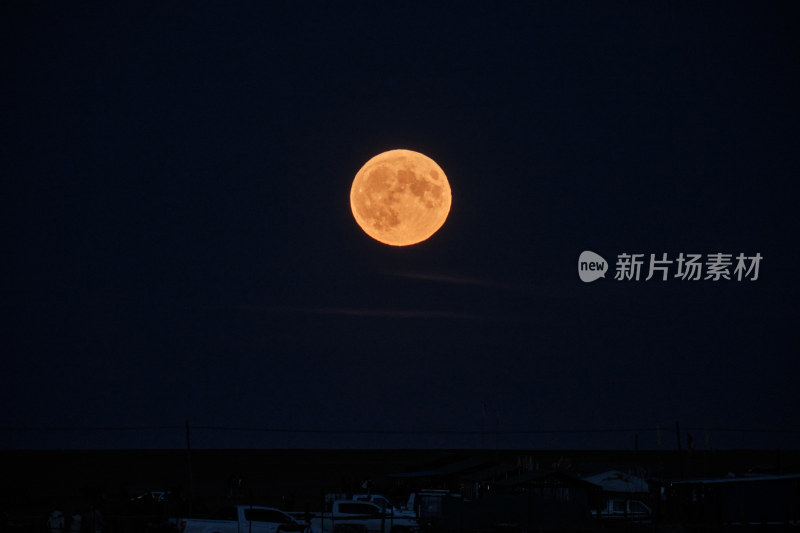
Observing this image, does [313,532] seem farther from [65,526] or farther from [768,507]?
[768,507]

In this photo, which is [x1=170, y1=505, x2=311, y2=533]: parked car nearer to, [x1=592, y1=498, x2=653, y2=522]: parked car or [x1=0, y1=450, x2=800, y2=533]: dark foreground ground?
[x1=0, y1=450, x2=800, y2=533]: dark foreground ground

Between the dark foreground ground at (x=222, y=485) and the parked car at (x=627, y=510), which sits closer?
the dark foreground ground at (x=222, y=485)

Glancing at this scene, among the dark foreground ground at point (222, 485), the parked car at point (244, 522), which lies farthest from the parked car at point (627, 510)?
the parked car at point (244, 522)

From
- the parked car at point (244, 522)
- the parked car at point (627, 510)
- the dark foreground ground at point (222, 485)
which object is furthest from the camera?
the parked car at point (627, 510)

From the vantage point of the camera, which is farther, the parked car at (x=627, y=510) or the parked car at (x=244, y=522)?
the parked car at (x=627, y=510)

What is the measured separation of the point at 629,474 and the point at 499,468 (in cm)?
577

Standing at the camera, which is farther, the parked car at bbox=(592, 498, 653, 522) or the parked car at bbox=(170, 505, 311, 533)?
the parked car at bbox=(592, 498, 653, 522)

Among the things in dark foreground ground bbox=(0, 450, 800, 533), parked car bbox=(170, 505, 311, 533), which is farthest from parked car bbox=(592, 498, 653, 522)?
parked car bbox=(170, 505, 311, 533)

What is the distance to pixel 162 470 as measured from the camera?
7419 cm

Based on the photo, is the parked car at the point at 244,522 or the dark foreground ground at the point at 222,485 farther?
the dark foreground ground at the point at 222,485

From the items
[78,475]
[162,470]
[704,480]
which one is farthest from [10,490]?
[704,480]

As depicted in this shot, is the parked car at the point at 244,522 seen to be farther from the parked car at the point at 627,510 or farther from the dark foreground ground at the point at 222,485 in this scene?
the parked car at the point at 627,510

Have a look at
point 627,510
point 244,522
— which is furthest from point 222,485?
point 244,522

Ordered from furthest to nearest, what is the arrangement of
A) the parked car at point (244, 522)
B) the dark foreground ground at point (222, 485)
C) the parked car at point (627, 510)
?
the parked car at point (627, 510)
the dark foreground ground at point (222, 485)
the parked car at point (244, 522)
